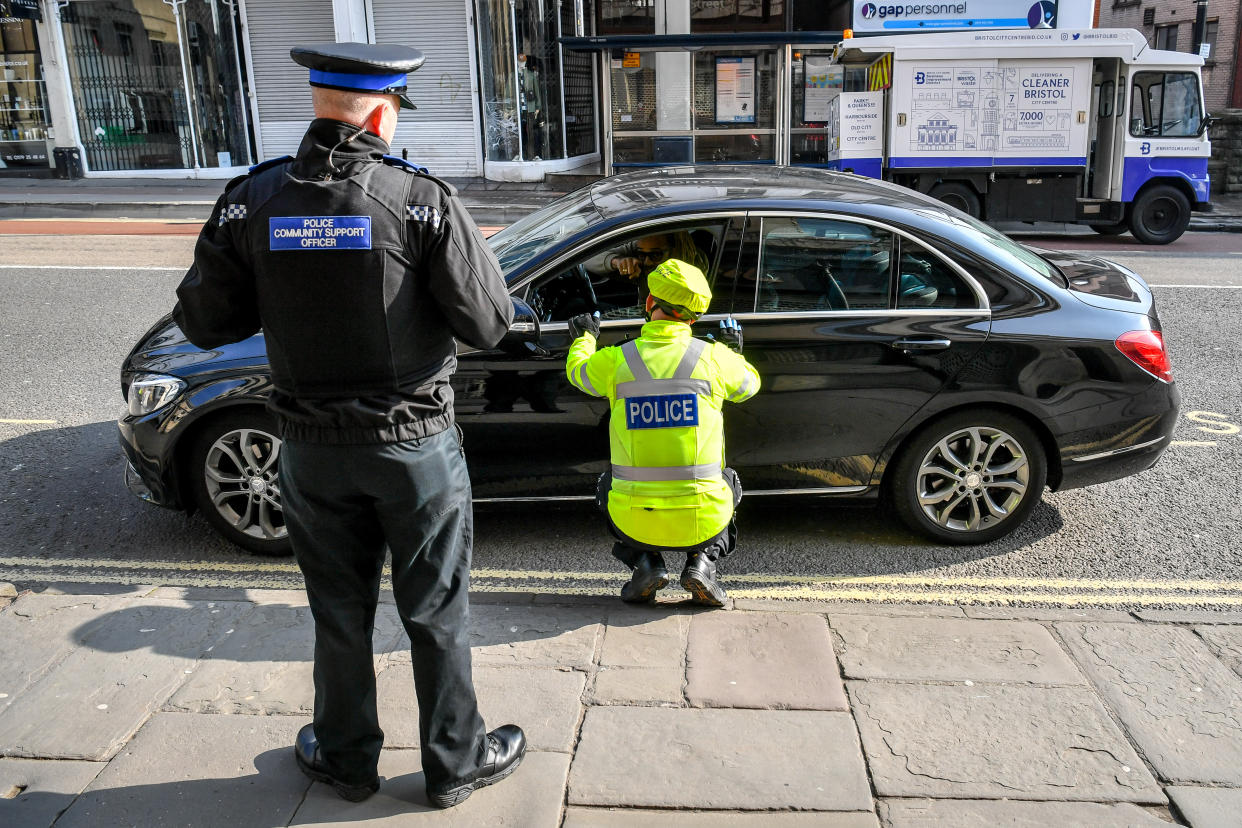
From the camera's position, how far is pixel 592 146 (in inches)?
915

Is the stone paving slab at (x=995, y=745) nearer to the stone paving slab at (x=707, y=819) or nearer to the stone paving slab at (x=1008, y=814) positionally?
the stone paving slab at (x=1008, y=814)

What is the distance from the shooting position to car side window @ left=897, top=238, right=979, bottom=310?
4.72m

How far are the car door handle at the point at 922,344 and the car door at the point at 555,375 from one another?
80 cm

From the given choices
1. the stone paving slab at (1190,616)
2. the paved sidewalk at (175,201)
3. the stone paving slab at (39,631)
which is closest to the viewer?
the stone paving slab at (39,631)

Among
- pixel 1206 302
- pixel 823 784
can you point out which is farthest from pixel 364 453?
pixel 1206 302

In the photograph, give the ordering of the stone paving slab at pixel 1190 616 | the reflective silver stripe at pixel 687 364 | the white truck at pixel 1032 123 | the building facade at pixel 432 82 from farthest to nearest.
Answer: the building facade at pixel 432 82, the white truck at pixel 1032 123, the stone paving slab at pixel 1190 616, the reflective silver stripe at pixel 687 364

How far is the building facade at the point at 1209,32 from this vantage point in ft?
97.2

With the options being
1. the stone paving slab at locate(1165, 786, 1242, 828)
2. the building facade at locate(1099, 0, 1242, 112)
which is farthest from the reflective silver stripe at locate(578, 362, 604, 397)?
the building facade at locate(1099, 0, 1242, 112)

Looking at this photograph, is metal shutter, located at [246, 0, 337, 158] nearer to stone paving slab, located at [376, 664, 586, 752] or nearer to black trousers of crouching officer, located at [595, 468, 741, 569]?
black trousers of crouching officer, located at [595, 468, 741, 569]

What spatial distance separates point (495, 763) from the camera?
3096 millimetres

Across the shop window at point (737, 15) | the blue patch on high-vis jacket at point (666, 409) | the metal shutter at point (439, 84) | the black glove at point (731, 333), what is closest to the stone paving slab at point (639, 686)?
the blue patch on high-vis jacket at point (666, 409)

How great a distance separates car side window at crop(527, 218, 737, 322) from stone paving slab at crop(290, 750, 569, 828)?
2.12 meters

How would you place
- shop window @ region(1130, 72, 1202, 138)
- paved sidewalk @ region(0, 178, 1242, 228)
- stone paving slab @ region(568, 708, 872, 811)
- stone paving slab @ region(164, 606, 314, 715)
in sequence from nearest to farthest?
1. stone paving slab @ region(568, 708, 872, 811)
2. stone paving slab @ region(164, 606, 314, 715)
3. shop window @ region(1130, 72, 1202, 138)
4. paved sidewalk @ region(0, 178, 1242, 228)

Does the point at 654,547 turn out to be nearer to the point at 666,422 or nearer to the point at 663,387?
the point at 666,422
